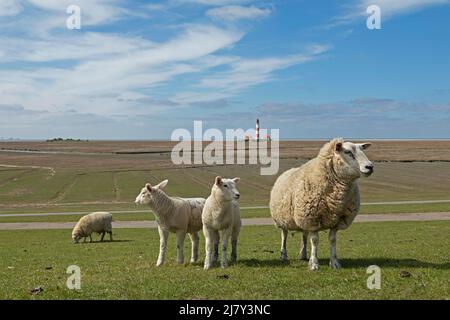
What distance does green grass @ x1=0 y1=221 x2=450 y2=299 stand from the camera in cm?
970

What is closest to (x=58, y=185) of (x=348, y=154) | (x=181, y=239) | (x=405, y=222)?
(x=405, y=222)

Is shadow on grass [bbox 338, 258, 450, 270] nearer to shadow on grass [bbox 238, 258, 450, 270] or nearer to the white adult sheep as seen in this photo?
shadow on grass [bbox 238, 258, 450, 270]

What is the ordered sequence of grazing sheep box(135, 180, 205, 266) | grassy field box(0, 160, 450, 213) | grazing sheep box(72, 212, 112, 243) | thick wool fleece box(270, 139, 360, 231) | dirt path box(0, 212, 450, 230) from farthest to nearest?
grassy field box(0, 160, 450, 213), dirt path box(0, 212, 450, 230), grazing sheep box(72, 212, 112, 243), grazing sheep box(135, 180, 205, 266), thick wool fleece box(270, 139, 360, 231)

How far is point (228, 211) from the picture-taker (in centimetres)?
1384

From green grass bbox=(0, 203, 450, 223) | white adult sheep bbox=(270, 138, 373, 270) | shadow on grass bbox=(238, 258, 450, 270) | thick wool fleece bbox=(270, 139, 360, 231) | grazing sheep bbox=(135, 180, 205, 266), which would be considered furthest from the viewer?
green grass bbox=(0, 203, 450, 223)

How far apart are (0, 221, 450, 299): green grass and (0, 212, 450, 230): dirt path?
9.78 m

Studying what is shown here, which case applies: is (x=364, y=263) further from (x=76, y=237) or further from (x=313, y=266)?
(x=76, y=237)

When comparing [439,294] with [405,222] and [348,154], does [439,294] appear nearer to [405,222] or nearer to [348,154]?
[348,154]

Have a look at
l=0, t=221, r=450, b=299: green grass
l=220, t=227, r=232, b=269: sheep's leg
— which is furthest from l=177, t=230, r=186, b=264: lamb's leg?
l=220, t=227, r=232, b=269: sheep's leg

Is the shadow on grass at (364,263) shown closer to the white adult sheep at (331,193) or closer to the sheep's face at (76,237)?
the white adult sheep at (331,193)

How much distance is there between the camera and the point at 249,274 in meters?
12.1

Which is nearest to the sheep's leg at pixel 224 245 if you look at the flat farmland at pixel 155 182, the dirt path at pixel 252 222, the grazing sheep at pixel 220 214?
the grazing sheep at pixel 220 214

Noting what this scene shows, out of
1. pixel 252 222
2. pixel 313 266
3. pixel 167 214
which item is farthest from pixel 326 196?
pixel 252 222
